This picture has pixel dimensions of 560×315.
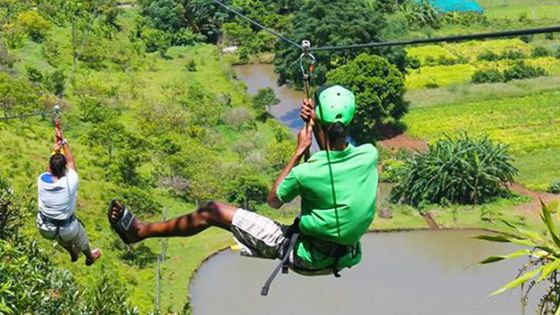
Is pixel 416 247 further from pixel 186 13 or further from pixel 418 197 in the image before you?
pixel 186 13

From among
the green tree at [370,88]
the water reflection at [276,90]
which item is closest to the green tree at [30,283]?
the green tree at [370,88]

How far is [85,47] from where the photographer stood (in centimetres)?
2570

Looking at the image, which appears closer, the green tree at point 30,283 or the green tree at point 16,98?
the green tree at point 30,283

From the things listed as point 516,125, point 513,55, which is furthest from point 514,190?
point 513,55

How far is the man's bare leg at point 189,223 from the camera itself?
4.15 metres

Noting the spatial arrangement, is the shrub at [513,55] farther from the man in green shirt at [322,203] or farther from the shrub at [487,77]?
the man in green shirt at [322,203]

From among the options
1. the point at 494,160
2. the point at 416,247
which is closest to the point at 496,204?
the point at 494,160

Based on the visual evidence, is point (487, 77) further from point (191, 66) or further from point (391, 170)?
point (191, 66)

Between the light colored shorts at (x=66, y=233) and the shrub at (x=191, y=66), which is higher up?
the light colored shorts at (x=66, y=233)

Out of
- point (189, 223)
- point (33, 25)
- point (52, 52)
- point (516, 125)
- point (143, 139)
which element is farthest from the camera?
point (33, 25)

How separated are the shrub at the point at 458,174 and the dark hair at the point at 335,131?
46.6ft

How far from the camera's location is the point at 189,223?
423 cm

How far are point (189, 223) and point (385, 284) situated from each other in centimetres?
1122

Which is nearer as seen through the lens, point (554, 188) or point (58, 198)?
point (58, 198)
